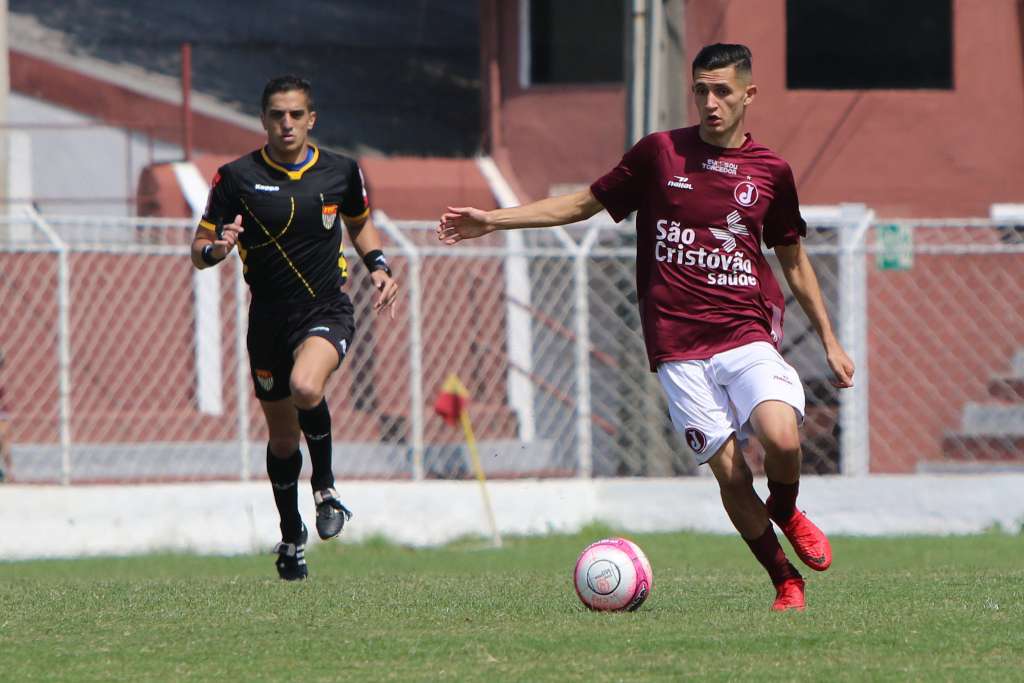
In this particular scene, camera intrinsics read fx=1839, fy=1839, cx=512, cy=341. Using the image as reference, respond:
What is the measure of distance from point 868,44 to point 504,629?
13428mm

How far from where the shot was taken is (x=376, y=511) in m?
13.2

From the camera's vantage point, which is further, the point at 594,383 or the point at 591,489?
the point at 594,383

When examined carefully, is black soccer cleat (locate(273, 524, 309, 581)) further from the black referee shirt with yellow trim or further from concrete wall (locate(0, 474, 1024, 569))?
concrete wall (locate(0, 474, 1024, 569))

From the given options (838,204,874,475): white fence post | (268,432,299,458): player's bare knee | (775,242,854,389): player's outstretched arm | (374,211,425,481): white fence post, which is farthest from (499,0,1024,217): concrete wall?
(775,242,854,389): player's outstretched arm

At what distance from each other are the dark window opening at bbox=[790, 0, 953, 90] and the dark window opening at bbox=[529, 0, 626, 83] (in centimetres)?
198

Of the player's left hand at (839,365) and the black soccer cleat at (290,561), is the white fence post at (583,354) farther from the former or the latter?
the player's left hand at (839,365)

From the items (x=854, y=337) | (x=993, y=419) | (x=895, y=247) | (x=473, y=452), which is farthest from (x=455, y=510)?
(x=993, y=419)

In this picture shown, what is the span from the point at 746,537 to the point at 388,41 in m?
15.7

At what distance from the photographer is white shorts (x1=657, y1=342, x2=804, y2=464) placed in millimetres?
7004

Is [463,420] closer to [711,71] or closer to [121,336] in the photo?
[121,336]

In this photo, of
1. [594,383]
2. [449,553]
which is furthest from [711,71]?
[594,383]

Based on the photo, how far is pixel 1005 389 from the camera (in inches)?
589

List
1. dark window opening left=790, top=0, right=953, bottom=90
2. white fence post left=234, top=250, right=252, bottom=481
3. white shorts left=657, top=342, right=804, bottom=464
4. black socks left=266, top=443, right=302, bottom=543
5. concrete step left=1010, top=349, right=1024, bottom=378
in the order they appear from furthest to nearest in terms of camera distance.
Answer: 1. dark window opening left=790, top=0, right=953, bottom=90
2. concrete step left=1010, top=349, right=1024, bottom=378
3. white fence post left=234, top=250, right=252, bottom=481
4. black socks left=266, top=443, right=302, bottom=543
5. white shorts left=657, top=342, right=804, bottom=464

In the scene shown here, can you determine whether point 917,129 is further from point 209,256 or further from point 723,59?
point 723,59
